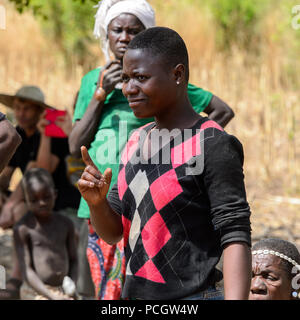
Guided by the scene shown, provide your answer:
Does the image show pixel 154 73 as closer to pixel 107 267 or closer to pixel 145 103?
pixel 145 103

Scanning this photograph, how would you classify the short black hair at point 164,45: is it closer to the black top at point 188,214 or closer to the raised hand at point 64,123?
the black top at point 188,214

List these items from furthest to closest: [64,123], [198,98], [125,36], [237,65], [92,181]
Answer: [237,65], [64,123], [198,98], [125,36], [92,181]

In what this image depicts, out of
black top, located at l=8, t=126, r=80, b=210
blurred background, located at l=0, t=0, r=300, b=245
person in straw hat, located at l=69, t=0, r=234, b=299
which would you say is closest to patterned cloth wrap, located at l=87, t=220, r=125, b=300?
person in straw hat, located at l=69, t=0, r=234, b=299

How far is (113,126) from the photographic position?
3.10 meters

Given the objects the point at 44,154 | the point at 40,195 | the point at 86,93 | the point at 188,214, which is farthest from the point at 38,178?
the point at 188,214

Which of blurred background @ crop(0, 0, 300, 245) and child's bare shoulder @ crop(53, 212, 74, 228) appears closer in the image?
child's bare shoulder @ crop(53, 212, 74, 228)

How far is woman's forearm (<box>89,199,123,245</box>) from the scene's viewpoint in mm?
2088

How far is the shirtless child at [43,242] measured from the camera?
4.38m

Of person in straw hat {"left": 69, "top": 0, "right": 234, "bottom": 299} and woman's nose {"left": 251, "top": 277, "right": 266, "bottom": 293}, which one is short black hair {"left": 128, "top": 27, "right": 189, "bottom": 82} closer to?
person in straw hat {"left": 69, "top": 0, "right": 234, "bottom": 299}

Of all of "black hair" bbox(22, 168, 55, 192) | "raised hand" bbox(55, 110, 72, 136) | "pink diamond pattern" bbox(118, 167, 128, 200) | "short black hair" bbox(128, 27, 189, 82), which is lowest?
"pink diamond pattern" bbox(118, 167, 128, 200)

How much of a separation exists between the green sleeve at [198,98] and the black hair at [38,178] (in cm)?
170

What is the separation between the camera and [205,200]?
1.98m

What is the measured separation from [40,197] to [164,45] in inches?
105
